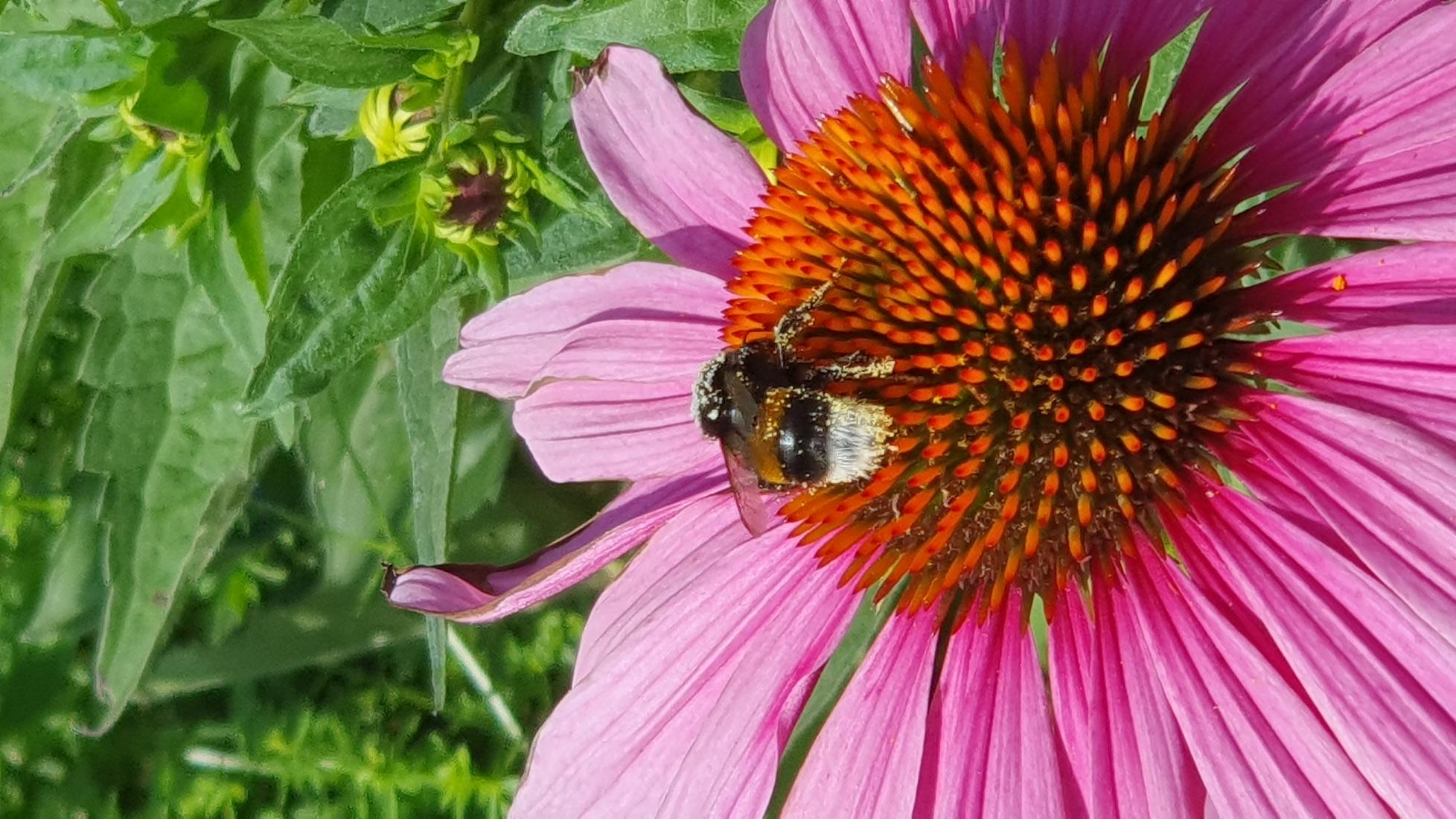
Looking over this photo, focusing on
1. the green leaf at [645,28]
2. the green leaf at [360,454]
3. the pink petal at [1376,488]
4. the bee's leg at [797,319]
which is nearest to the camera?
the pink petal at [1376,488]

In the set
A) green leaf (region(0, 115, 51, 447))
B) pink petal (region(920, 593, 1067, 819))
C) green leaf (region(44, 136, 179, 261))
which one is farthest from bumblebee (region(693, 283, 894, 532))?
green leaf (region(0, 115, 51, 447))

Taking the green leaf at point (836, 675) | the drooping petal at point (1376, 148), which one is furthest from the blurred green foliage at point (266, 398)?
the drooping petal at point (1376, 148)

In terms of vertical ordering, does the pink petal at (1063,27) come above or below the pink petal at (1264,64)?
above

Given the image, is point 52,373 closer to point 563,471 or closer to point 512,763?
point 512,763

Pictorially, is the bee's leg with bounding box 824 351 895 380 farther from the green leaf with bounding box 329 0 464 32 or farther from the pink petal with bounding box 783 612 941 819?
the green leaf with bounding box 329 0 464 32

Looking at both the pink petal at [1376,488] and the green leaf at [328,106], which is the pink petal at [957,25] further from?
the green leaf at [328,106]

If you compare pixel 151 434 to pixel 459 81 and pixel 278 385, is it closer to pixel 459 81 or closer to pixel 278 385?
pixel 278 385

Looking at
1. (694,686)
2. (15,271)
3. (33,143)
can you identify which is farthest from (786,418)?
(33,143)
